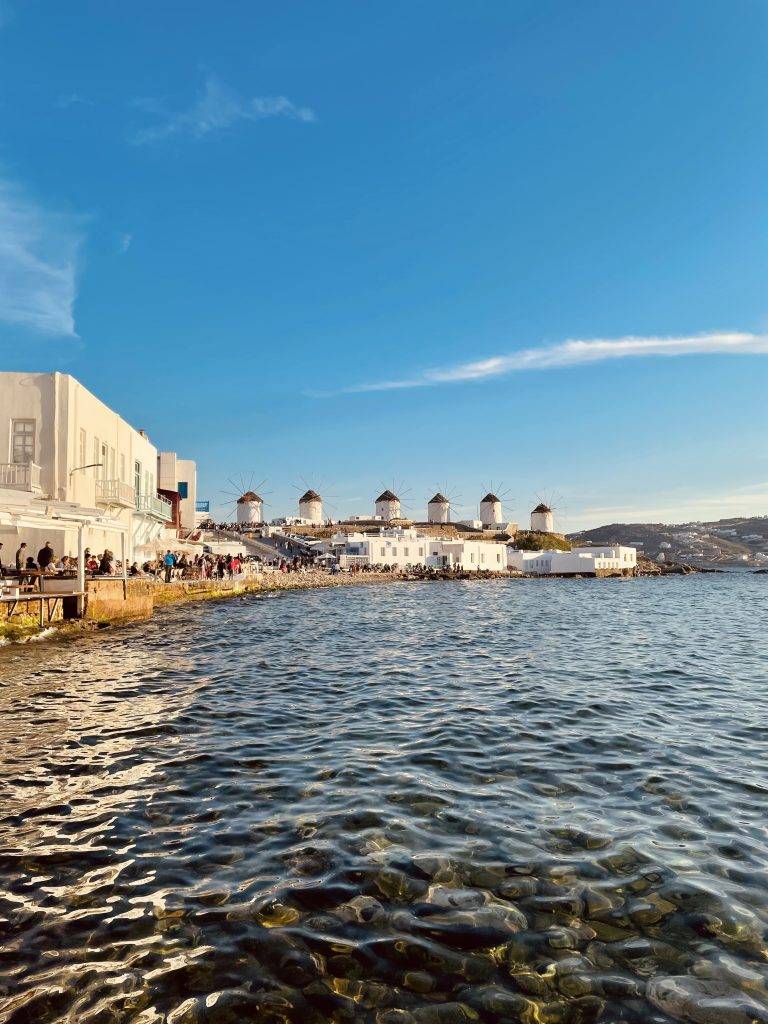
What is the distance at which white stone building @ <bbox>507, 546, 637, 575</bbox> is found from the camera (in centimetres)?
11554

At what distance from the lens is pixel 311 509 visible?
158000 millimetres

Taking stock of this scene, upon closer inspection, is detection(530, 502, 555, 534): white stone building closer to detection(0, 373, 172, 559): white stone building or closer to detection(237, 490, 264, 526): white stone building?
detection(237, 490, 264, 526): white stone building

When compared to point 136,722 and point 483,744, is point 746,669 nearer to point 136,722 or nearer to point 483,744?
point 483,744

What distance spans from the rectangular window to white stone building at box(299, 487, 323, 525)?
126801 millimetres

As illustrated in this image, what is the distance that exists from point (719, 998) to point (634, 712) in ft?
26.0

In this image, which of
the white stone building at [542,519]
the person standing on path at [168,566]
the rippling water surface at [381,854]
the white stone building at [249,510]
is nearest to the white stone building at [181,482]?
the person standing on path at [168,566]

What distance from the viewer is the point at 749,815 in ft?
21.9

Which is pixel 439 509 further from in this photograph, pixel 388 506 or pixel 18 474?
pixel 18 474

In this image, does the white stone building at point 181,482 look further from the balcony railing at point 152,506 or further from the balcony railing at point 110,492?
the balcony railing at point 110,492

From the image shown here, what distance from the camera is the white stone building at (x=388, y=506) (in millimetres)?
166250

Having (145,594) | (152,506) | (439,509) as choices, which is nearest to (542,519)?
(439,509)

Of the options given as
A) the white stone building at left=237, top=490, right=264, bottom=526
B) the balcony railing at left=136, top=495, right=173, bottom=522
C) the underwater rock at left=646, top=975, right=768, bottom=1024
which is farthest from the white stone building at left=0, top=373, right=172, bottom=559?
the white stone building at left=237, top=490, right=264, bottom=526

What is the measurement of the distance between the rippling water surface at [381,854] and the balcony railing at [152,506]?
29.8m

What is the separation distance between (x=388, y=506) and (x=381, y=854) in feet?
529
